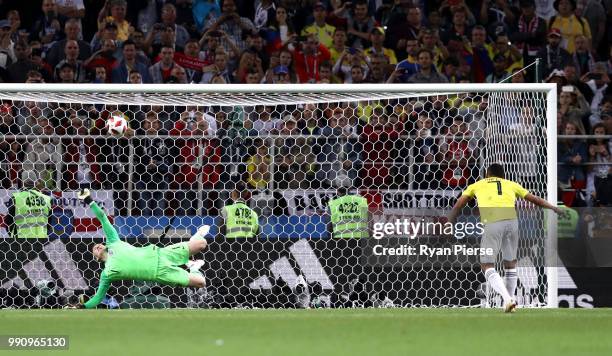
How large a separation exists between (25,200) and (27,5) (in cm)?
576

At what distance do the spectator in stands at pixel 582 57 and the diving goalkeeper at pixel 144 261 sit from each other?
8.46m

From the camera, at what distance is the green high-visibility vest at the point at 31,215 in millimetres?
13086

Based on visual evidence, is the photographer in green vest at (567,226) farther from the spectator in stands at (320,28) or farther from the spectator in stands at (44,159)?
the spectator in stands at (320,28)

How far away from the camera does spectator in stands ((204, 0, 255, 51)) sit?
1798 cm

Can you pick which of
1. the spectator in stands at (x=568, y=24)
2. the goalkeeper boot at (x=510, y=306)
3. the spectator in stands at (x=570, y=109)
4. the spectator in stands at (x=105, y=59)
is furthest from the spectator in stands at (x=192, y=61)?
the goalkeeper boot at (x=510, y=306)

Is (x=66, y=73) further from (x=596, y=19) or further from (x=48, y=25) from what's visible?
(x=596, y=19)

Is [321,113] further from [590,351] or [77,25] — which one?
[590,351]

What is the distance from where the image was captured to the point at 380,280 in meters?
12.9

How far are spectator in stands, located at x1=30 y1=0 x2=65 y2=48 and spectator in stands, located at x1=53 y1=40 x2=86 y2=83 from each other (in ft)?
2.25

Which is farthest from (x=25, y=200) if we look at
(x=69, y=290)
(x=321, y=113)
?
(x=321, y=113)

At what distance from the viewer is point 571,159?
1573 cm

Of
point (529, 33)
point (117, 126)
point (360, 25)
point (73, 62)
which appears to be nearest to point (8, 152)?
point (117, 126)

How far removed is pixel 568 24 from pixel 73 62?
7.73 meters

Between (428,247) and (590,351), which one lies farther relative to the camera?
(428,247)
